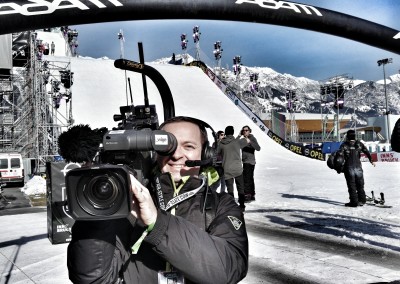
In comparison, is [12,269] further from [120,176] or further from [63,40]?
[63,40]

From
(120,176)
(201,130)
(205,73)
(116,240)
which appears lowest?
(116,240)

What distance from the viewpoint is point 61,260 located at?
17.7 feet

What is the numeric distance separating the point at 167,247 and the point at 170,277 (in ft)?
1.04

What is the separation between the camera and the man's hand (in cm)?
138

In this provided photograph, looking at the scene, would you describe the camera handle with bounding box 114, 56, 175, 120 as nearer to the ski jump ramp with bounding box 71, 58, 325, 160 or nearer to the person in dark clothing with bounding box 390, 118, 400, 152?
the person in dark clothing with bounding box 390, 118, 400, 152

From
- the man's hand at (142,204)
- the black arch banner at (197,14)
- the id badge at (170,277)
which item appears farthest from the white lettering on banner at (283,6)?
the id badge at (170,277)

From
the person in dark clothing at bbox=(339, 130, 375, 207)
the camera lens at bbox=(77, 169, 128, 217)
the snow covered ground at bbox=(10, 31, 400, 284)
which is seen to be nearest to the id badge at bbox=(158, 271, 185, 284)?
the camera lens at bbox=(77, 169, 128, 217)

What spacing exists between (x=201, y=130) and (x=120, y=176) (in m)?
0.78

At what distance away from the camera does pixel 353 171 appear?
29.3 ft

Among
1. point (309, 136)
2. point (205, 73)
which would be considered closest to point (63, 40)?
point (205, 73)

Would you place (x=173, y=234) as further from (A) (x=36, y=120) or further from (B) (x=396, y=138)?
(A) (x=36, y=120)

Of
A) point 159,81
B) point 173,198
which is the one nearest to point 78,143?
point 159,81

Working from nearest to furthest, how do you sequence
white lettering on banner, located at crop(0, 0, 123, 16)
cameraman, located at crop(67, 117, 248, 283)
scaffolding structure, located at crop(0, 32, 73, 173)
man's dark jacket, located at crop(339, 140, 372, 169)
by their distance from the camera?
cameraman, located at crop(67, 117, 248, 283) < white lettering on banner, located at crop(0, 0, 123, 16) < man's dark jacket, located at crop(339, 140, 372, 169) < scaffolding structure, located at crop(0, 32, 73, 173)

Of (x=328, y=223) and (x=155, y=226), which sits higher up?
(x=155, y=226)
